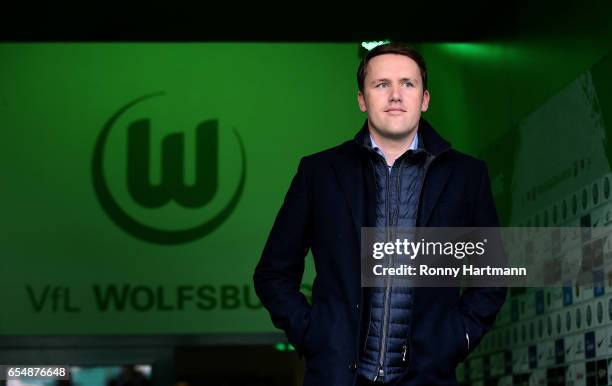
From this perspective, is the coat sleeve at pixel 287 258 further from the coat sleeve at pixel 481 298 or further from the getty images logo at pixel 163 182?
the getty images logo at pixel 163 182

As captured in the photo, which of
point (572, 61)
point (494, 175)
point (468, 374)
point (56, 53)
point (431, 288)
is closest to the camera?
point (431, 288)

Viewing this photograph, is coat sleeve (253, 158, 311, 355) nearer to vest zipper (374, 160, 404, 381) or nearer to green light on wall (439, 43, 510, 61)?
vest zipper (374, 160, 404, 381)

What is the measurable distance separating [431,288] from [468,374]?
431 cm

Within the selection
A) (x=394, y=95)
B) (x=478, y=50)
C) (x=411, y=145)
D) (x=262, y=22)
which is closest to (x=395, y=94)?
(x=394, y=95)

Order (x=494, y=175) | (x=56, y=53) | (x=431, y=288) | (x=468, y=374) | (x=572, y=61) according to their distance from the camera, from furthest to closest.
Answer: (x=56, y=53)
(x=468, y=374)
(x=494, y=175)
(x=572, y=61)
(x=431, y=288)

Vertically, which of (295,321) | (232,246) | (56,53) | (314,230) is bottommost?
(295,321)

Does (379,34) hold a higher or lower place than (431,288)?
higher

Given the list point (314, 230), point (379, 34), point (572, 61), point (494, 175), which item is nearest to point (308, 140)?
point (379, 34)

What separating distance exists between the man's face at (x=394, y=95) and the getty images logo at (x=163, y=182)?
4447 mm

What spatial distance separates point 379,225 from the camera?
2.10m

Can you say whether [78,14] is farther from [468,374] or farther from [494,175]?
[468,374]

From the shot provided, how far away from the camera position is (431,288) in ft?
6.76

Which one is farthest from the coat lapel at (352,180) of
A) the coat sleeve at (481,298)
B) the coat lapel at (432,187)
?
the coat sleeve at (481,298)

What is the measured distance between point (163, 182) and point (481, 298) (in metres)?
4.56
